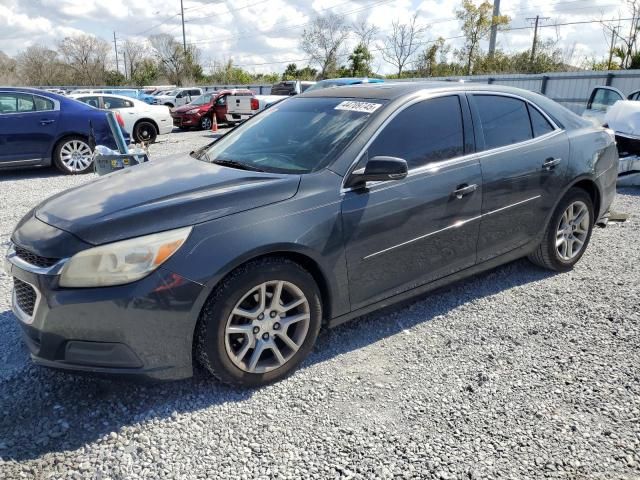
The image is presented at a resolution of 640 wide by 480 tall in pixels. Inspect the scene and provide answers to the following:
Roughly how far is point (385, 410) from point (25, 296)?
6.44 feet

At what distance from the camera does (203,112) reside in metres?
19.3

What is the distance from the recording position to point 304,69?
2219 inches

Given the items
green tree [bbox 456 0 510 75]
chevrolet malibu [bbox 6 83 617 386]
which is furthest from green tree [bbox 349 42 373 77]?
chevrolet malibu [bbox 6 83 617 386]

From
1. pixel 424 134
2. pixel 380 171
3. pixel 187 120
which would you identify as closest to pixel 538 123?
pixel 424 134

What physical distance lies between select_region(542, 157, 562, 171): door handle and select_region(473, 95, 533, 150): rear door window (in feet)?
0.76

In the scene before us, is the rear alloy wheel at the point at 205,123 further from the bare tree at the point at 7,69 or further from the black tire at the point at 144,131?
the bare tree at the point at 7,69

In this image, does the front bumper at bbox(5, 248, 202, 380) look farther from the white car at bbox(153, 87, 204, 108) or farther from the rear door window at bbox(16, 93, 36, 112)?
the white car at bbox(153, 87, 204, 108)

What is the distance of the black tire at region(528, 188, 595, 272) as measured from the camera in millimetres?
4105

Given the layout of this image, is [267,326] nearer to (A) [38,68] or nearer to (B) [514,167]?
(B) [514,167]

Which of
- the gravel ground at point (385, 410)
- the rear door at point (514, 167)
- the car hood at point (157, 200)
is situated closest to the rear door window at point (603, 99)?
the rear door at point (514, 167)

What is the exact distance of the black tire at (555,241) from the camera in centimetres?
411

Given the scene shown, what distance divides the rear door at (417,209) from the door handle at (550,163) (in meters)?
0.78

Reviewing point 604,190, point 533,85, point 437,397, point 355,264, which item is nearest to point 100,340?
point 355,264

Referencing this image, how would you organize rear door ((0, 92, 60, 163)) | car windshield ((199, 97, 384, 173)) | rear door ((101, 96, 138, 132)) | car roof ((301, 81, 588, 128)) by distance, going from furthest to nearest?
1. rear door ((101, 96, 138, 132))
2. rear door ((0, 92, 60, 163))
3. car roof ((301, 81, 588, 128))
4. car windshield ((199, 97, 384, 173))
